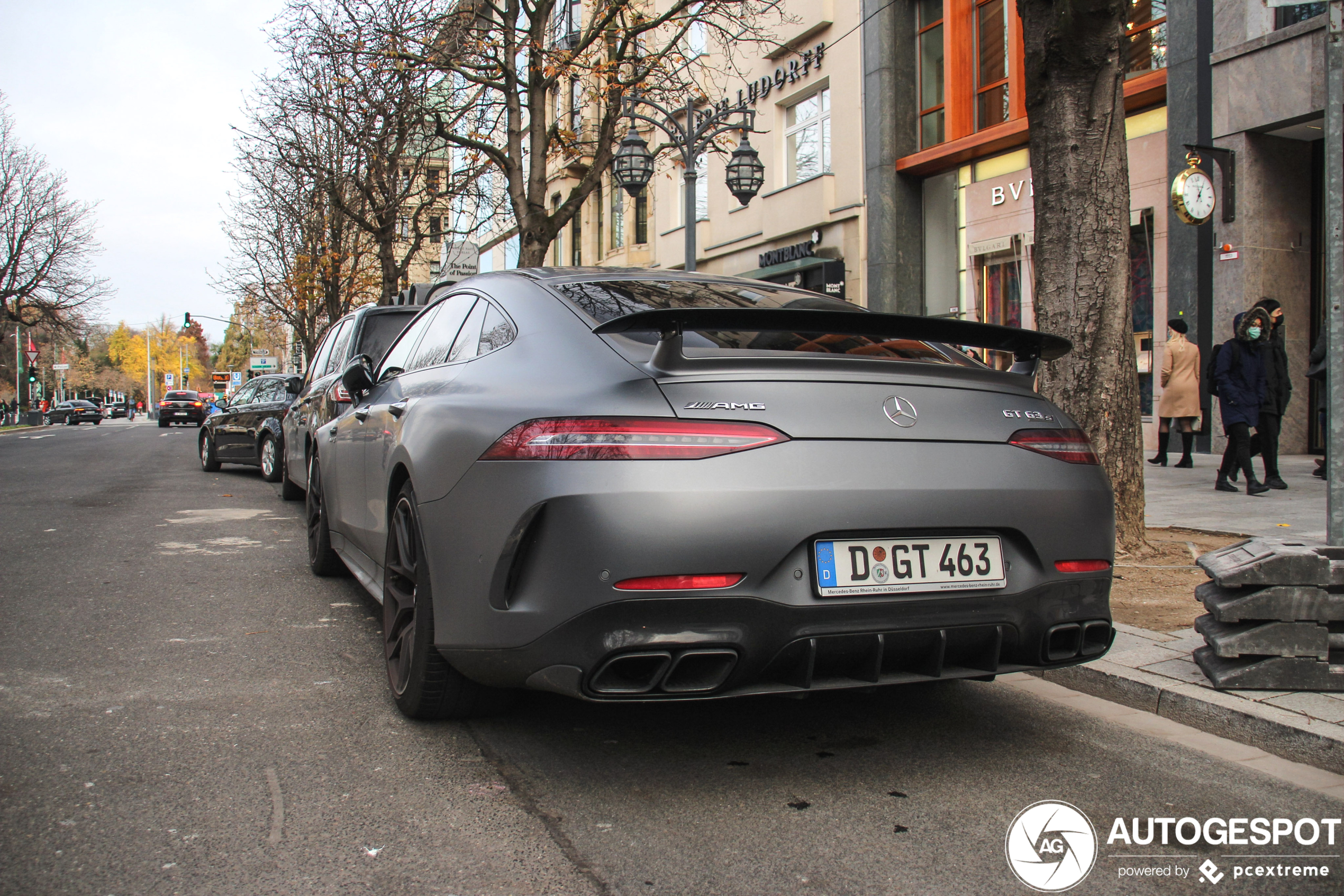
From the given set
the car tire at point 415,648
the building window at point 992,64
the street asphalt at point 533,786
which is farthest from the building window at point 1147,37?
the car tire at point 415,648

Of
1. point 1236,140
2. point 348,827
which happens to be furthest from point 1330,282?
point 1236,140

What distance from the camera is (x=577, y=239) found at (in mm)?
36938

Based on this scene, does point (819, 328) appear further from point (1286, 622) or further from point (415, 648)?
point (1286, 622)

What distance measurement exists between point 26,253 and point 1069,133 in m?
54.4

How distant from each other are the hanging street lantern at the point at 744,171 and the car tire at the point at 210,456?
801 cm

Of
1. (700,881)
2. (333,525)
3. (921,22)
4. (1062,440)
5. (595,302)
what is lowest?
(700,881)

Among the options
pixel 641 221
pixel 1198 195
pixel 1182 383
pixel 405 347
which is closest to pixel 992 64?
pixel 1198 195

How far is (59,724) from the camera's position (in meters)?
3.47

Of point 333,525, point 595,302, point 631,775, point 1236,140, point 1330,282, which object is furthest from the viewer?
point 1236,140

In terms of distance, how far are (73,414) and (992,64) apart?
2473 inches

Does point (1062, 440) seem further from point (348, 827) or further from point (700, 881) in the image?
point (348, 827)

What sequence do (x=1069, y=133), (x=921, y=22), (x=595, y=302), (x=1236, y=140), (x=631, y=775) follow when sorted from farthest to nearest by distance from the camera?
(x=921, y=22), (x=1236, y=140), (x=1069, y=133), (x=595, y=302), (x=631, y=775)

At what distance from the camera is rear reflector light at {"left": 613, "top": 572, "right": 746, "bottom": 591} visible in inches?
101

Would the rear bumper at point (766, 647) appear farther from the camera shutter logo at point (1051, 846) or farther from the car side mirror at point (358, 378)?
the car side mirror at point (358, 378)
